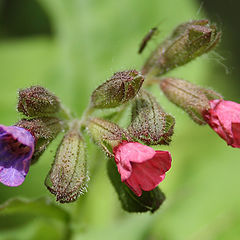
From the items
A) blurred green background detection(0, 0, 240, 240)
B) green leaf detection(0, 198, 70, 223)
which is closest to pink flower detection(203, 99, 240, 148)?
green leaf detection(0, 198, 70, 223)

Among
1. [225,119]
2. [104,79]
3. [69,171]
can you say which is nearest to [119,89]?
[69,171]

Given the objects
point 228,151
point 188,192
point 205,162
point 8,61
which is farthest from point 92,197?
point 8,61

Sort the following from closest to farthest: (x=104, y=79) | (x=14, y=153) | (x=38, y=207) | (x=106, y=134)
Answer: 1. (x=14, y=153)
2. (x=106, y=134)
3. (x=38, y=207)
4. (x=104, y=79)

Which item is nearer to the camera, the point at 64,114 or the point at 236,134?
the point at 236,134

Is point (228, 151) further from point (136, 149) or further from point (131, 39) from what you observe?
point (136, 149)

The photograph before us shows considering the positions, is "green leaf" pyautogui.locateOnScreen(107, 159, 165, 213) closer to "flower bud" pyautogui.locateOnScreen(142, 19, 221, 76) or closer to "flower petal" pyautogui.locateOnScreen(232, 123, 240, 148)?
"flower petal" pyautogui.locateOnScreen(232, 123, 240, 148)

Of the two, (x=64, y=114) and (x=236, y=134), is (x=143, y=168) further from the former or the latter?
(x=64, y=114)
